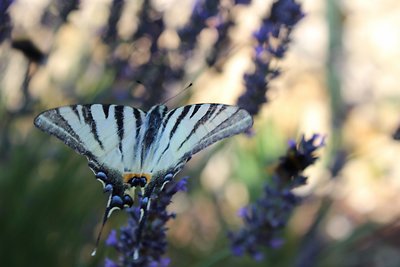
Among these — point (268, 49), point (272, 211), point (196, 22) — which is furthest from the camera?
point (196, 22)

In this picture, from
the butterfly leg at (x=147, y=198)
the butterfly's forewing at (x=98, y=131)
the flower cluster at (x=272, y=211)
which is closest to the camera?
the butterfly leg at (x=147, y=198)

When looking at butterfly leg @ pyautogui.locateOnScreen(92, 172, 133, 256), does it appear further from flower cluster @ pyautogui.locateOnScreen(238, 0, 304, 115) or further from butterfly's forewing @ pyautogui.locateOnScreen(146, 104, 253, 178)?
flower cluster @ pyautogui.locateOnScreen(238, 0, 304, 115)

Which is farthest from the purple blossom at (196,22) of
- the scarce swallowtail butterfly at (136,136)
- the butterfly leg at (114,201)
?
the butterfly leg at (114,201)

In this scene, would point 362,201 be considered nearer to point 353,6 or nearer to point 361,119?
point 361,119

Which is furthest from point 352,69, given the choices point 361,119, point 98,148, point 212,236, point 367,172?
point 98,148

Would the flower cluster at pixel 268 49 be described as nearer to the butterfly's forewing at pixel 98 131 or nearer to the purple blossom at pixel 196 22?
the purple blossom at pixel 196 22

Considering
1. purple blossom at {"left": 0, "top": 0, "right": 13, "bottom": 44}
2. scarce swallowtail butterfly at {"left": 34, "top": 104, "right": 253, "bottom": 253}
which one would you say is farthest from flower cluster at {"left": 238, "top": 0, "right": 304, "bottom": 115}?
purple blossom at {"left": 0, "top": 0, "right": 13, "bottom": 44}

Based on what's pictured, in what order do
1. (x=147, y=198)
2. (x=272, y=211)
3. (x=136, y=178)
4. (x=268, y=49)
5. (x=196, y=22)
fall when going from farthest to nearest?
(x=196, y=22)
(x=268, y=49)
(x=272, y=211)
(x=136, y=178)
(x=147, y=198)

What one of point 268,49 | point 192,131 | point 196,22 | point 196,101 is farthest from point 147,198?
point 196,101

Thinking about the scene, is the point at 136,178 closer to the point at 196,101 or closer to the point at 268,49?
the point at 268,49
